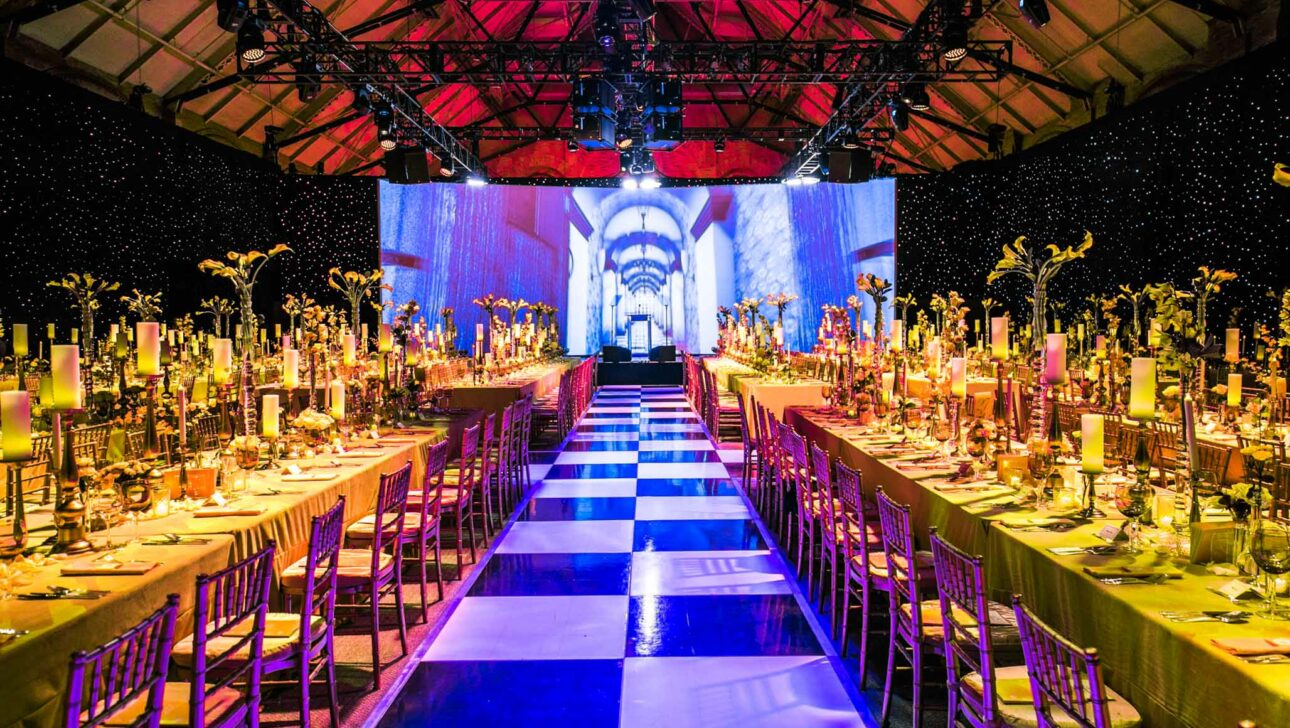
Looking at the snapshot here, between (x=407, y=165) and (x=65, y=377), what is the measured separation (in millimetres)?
12375

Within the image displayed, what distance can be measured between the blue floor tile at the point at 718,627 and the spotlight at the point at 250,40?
22.2 ft

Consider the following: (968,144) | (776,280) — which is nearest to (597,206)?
(776,280)

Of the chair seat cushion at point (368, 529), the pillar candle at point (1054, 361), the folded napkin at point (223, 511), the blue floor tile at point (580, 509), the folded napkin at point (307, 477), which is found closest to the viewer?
the folded napkin at point (223, 511)

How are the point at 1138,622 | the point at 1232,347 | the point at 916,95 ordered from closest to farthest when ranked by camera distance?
the point at 1138,622, the point at 1232,347, the point at 916,95

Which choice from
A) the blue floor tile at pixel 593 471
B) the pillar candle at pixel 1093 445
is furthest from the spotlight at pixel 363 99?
the pillar candle at pixel 1093 445

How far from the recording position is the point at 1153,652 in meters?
2.06

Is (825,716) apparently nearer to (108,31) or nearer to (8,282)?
(8,282)

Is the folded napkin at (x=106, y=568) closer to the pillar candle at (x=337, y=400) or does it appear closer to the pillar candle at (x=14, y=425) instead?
Answer: the pillar candle at (x=14, y=425)

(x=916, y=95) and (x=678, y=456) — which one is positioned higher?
(x=916, y=95)

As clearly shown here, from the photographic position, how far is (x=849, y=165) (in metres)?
14.6

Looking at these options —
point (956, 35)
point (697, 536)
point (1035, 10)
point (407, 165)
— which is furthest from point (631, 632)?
point (407, 165)

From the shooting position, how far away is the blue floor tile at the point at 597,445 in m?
10.3

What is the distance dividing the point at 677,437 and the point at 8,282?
749 centimetres

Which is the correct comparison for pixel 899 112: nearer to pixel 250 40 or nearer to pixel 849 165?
pixel 849 165
